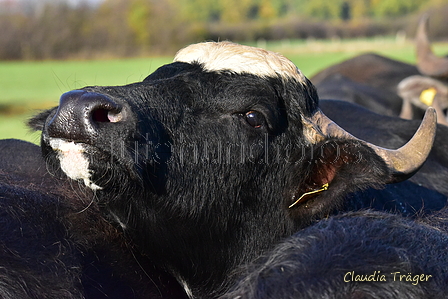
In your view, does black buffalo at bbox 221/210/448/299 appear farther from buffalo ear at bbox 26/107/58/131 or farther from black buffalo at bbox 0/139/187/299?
buffalo ear at bbox 26/107/58/131

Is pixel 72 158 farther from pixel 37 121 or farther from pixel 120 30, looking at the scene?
pixel 120 30

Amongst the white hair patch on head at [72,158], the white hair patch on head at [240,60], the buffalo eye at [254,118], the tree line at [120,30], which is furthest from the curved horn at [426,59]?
the tree line at [120,30]

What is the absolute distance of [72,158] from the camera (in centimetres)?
285

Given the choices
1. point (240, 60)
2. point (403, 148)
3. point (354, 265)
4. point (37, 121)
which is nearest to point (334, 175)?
point (403, 148)

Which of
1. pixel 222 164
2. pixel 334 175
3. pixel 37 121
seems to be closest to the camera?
pixel 222 164

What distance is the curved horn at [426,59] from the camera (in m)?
9.93

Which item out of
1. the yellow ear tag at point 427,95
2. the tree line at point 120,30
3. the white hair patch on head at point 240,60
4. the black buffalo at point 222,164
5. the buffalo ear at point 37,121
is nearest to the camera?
the black buffalo at point 222,164

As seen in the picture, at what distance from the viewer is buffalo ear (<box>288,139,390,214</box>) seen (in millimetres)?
3336

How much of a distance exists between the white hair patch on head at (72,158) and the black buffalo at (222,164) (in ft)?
0.09

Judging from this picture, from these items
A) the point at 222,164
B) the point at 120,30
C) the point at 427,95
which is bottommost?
the point at 120,30

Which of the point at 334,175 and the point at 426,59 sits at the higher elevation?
the point at 334,175

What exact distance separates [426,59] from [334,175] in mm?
7838

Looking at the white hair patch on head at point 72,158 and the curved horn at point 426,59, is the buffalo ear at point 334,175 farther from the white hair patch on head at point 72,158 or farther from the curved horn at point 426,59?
the curved horn at point 426,59

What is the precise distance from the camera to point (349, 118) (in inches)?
216
